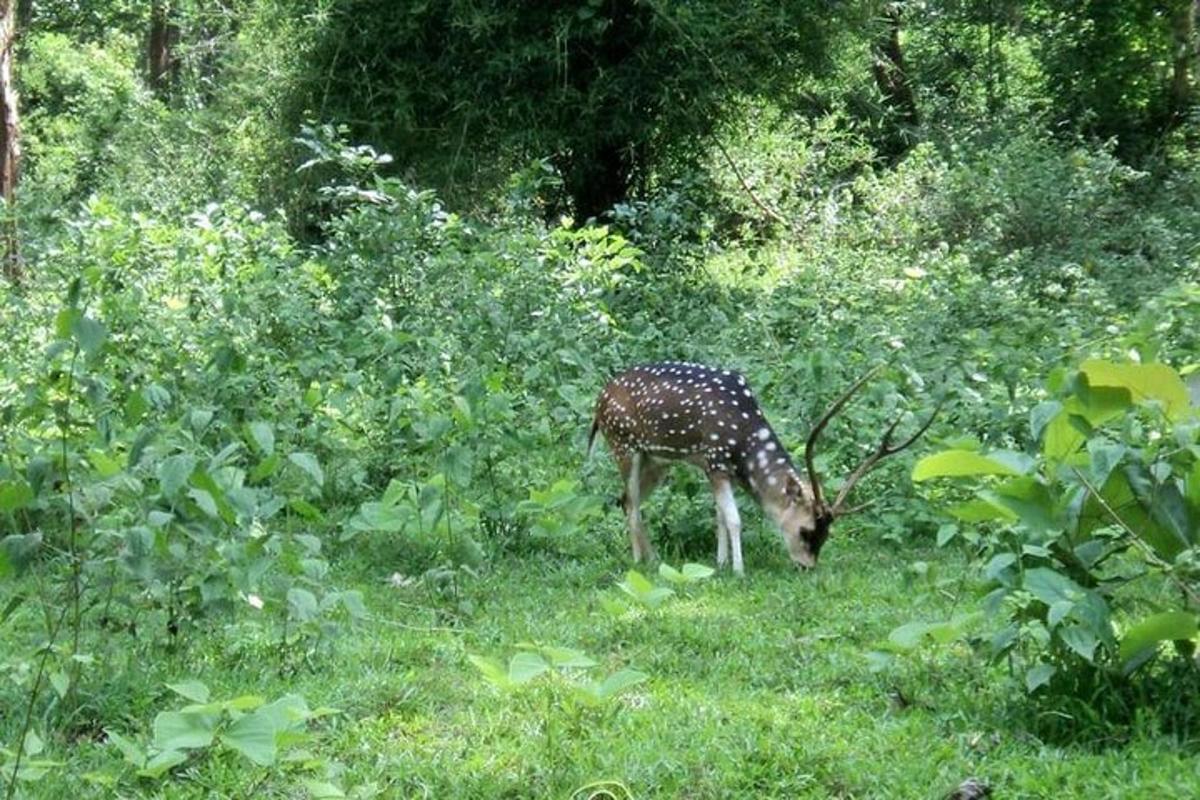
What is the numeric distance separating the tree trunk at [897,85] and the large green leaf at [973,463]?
18.2 metres

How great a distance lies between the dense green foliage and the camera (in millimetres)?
4875

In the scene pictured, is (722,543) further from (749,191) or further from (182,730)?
(749,191)

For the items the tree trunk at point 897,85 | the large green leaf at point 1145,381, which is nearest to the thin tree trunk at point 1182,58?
the tree trunk at point 897,85

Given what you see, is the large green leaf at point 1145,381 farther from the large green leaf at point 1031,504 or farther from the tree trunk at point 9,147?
the tree trunk at point 9,147

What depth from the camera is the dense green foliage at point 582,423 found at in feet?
16.0

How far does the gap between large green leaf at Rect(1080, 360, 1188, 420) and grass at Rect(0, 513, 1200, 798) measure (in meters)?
1.07

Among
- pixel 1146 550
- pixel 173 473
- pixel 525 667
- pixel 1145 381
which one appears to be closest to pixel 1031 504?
pixel 1146 550

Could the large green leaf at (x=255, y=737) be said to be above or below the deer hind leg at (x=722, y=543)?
above

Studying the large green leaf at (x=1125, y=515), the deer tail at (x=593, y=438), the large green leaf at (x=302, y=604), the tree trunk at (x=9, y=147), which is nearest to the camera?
the large green leaf at (x=1125, y=515)

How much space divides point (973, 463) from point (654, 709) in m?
1.51

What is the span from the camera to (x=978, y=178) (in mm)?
16969

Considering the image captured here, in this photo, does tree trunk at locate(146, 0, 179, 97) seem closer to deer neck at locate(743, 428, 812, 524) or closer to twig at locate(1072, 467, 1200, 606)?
deer neck at locate(743, 428, 812, 524)

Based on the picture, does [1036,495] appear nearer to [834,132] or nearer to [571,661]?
[571,661]

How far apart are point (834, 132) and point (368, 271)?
31.2 feet
